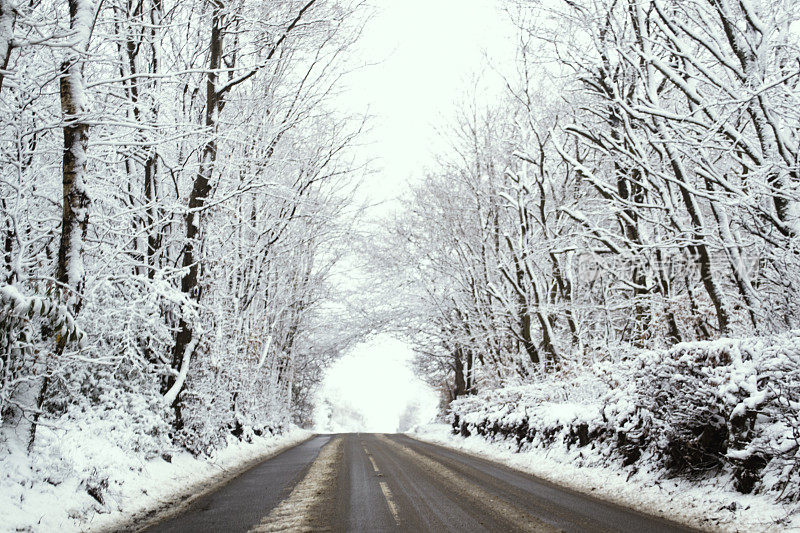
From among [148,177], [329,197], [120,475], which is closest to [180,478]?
[120,475]

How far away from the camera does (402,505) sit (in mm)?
6820

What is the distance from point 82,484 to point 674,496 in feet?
24.4

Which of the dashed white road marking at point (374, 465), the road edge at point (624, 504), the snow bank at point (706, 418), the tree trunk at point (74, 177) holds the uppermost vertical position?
the tree trunk at point (74, 177)

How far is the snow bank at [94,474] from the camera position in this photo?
5613 millimetres

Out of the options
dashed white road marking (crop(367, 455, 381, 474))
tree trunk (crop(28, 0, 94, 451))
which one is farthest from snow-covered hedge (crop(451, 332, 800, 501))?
tree trunk (crop(28, 0, 94, 451))

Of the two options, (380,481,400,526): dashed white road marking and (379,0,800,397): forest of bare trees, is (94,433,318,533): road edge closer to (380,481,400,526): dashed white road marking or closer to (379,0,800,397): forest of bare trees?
(380,481,400,526): dashed white road marking

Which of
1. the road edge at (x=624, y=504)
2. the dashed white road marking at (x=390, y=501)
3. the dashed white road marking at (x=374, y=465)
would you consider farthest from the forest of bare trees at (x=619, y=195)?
the dashed white road marking at (x=374, y=465)

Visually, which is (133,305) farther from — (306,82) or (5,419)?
(306,82)

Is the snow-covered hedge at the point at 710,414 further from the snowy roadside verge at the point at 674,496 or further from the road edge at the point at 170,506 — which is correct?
the road edge at the point at 170,506

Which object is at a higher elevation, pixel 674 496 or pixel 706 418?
pixel 706 418

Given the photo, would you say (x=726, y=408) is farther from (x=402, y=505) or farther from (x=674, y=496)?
(x=402, y=505)

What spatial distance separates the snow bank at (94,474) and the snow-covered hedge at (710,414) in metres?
7.01

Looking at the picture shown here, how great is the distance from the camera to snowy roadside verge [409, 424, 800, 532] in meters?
5.32

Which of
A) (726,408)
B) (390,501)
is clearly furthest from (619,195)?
(390,501)
